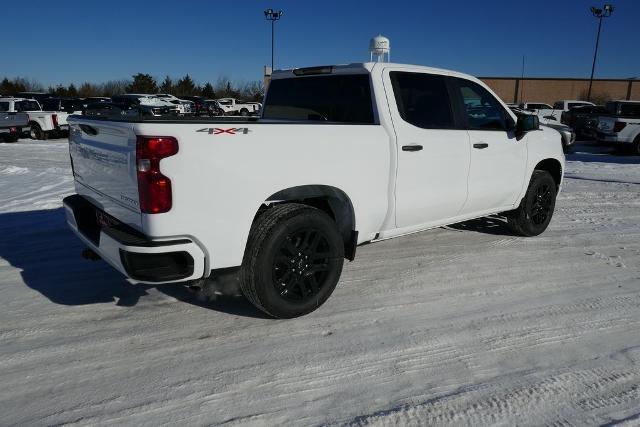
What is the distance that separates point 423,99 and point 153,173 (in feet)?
8.35

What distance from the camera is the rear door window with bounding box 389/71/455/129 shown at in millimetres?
4051

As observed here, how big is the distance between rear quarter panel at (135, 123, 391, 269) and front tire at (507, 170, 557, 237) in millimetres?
2675

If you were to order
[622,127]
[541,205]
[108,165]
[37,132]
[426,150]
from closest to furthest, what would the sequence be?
[108,165] → [426,150] → [541,205] → [622,127] → [37,132]

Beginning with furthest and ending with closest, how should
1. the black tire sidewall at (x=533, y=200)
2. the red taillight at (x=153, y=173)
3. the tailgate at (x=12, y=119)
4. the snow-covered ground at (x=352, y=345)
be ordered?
1. the tailgate at (x=12, y=119)
2. the black tire sidewall at (x=533, y=200)
3. the red taillight at (x=153, y=173)
4. the snow-covered ground at (x=352, y=345)

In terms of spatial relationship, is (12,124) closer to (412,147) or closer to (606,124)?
(412,147)

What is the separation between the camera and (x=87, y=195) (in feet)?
12.1

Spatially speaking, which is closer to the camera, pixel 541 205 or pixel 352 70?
pixel 352 70

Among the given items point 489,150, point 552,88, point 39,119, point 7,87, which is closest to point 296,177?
point 489,150

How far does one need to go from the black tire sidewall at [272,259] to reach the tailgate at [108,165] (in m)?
0.83

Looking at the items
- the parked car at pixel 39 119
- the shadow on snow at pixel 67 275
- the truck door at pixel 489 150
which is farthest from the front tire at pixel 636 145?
the parked car at pixel 39 119

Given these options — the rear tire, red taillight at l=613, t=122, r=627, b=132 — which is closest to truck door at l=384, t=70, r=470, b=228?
red taillight at l=613, t=122, r=627, b=132

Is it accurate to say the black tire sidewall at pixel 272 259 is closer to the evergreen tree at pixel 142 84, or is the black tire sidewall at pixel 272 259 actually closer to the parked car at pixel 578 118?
the parked car at pixel 578 118

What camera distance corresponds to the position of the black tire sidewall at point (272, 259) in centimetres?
321

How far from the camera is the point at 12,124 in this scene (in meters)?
17.1
